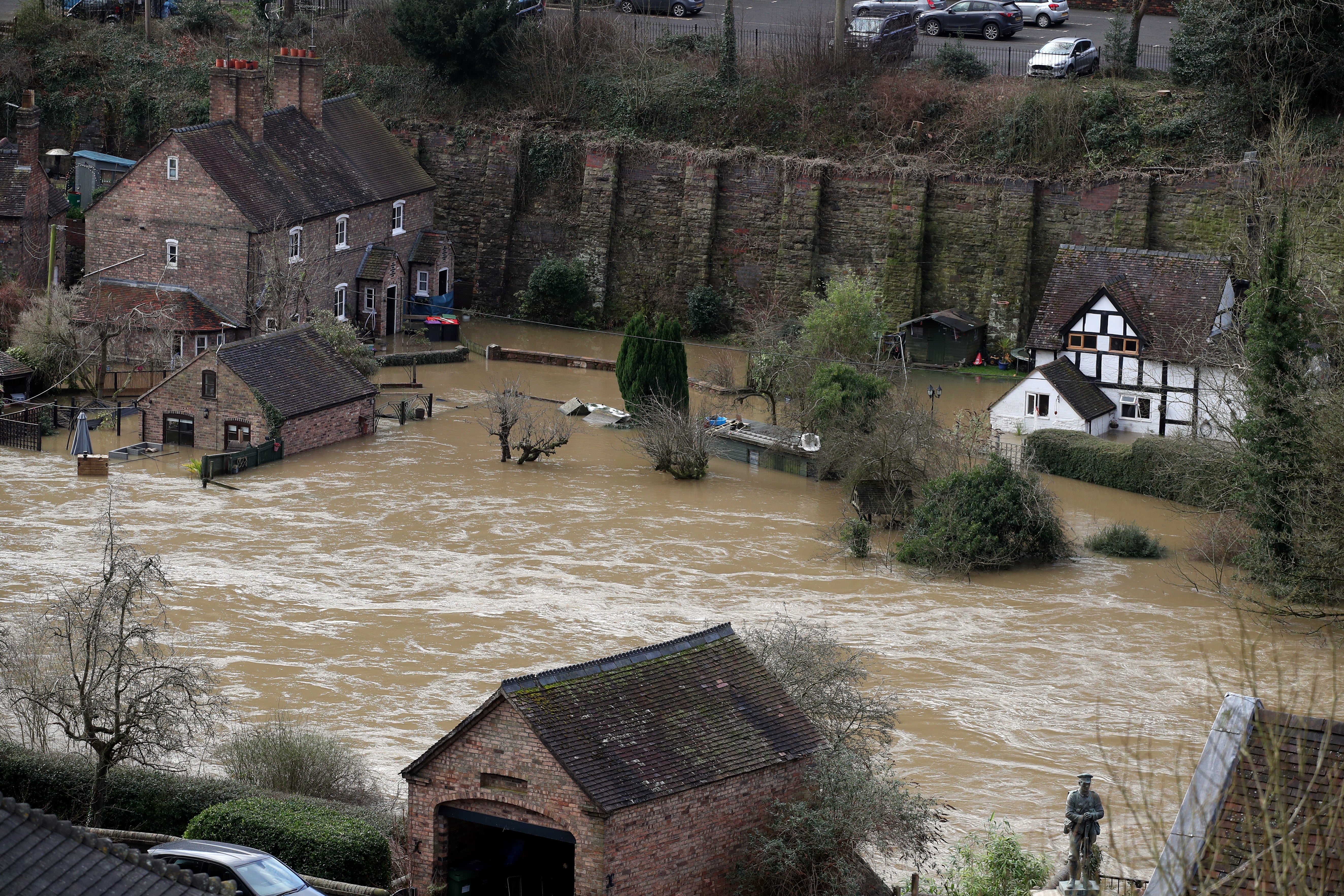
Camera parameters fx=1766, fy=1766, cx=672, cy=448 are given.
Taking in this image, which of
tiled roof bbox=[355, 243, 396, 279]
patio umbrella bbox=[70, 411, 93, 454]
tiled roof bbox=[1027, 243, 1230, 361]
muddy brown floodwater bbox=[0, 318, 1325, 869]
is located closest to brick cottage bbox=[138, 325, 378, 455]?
muddy brown floodwater bbox=[0, 318, 1325, 869]

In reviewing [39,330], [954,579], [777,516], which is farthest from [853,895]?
[39,330]

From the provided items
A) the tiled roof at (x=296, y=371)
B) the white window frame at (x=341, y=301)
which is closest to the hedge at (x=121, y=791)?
the tiled roof at (x=296, y=371)

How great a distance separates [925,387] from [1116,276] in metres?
6.14

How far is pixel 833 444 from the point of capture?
4081cm

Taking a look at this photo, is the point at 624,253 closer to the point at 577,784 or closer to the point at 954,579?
the point at 954,579

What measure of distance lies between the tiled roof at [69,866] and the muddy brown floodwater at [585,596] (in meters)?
11.7

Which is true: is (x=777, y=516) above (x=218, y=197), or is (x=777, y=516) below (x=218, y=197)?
below

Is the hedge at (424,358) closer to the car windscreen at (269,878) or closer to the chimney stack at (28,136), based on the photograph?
the chimney stack at (28,136)

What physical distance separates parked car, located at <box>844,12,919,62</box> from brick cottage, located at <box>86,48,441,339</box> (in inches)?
623

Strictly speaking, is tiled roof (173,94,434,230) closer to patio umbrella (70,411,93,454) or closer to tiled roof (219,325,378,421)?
tiled roof (219,325,378,421)

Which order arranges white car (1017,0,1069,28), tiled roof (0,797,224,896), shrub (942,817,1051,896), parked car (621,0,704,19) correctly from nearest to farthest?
tiled roof (0,797,224,896), shrub (942,817,1051,896), white car (1017,0,1069,28), parked car (621,0,704,19)

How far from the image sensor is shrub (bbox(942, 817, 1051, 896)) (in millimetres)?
19531

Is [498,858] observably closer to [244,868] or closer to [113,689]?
[244,868]

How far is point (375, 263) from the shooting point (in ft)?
178
